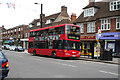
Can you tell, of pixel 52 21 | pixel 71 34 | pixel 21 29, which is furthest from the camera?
pixel 21 29

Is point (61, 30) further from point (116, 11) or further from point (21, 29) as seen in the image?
point (21, 29)

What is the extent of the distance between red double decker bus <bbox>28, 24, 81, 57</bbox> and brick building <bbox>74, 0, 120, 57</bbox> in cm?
246

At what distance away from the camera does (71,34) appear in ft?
61.0

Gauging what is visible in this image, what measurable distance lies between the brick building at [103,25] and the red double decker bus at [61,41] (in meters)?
2.46

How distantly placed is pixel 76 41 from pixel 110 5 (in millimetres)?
9719

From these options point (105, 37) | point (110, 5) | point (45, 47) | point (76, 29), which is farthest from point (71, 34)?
point (110, 5)

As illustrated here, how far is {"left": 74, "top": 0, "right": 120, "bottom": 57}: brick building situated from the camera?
74.0 feet

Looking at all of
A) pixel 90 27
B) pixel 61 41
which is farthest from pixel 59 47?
pixel 90 27

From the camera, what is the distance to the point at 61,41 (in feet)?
61.3

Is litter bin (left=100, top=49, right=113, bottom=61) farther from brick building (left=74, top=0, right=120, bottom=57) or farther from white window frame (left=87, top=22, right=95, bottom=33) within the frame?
white window frame (left=87, top=22, right=95, bottom=33)

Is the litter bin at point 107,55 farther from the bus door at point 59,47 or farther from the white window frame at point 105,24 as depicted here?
the white window frame at point 105,24

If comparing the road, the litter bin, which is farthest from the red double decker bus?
the road

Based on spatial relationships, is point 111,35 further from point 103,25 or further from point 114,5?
point 114,5

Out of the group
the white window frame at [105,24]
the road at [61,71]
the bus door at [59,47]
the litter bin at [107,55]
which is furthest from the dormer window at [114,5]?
the road at [61,71]
